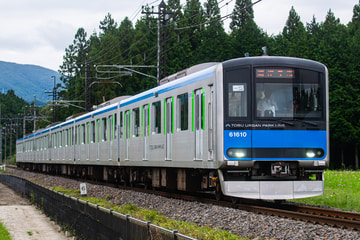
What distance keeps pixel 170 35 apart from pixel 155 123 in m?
72.0

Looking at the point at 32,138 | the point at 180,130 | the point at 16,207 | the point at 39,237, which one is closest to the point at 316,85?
the point at 180,130

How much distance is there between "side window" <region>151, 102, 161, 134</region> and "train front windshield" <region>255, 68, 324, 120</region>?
4.81m

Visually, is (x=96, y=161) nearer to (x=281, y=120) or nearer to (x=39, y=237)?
(x=39, y=237)

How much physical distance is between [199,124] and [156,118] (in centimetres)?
354

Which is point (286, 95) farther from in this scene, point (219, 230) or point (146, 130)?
point (146, 130)

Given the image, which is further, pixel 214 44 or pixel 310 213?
pixel 214 44

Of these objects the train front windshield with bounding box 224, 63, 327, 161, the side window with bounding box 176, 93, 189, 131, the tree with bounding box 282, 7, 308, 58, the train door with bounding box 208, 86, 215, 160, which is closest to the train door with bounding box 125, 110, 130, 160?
the side window with bounding box 176, 93, 189, 131

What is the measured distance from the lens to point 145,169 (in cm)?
1903

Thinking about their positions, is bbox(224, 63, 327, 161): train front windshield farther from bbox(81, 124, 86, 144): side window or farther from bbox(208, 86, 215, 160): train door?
bbox(81, 124, 86, 144): side window

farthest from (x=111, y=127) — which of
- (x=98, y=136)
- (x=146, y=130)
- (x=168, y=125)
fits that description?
(x=168, y=125)

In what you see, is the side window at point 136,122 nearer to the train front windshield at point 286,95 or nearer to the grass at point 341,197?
the grass at point 341,197

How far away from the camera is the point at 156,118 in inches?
655

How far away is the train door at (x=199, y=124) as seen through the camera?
1309 centimetres

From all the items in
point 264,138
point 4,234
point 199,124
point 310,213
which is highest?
point 199,124
